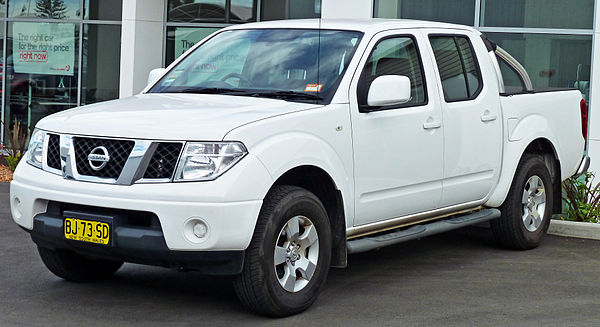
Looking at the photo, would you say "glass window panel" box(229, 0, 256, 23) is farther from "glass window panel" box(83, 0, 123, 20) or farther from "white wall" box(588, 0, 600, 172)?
"white wall" box(588, 0, 600, 172)

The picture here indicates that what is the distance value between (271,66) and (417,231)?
5.07 feet

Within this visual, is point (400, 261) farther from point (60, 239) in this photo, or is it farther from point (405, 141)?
point (60, 239)

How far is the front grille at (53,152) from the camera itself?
598cm

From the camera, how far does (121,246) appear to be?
5.51 metres

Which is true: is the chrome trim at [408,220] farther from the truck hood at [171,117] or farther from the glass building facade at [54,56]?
the glass building facade at [54,56]

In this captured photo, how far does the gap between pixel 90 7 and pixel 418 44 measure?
37.5ft

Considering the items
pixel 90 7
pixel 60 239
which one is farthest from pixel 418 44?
pixel 90 7

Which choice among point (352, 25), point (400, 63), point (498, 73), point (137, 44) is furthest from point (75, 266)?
point (137, 44)

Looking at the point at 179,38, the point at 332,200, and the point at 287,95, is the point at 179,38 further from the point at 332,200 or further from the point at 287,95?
the point at 332,200

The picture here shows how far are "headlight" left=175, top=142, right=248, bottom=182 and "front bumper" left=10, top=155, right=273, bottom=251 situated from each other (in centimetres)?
5

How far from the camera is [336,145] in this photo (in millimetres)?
6176

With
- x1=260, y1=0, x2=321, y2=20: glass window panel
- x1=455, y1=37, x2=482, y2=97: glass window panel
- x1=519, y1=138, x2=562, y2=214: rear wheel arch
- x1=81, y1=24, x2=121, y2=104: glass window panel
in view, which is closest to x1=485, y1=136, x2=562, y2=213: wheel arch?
x1=519, y1=138, x2=562, y2=214: rear wheel arch

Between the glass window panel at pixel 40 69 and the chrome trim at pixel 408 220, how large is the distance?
11439 millimetres

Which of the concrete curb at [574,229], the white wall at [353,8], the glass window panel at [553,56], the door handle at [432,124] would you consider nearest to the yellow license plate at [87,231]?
the door handle at [432,124]
